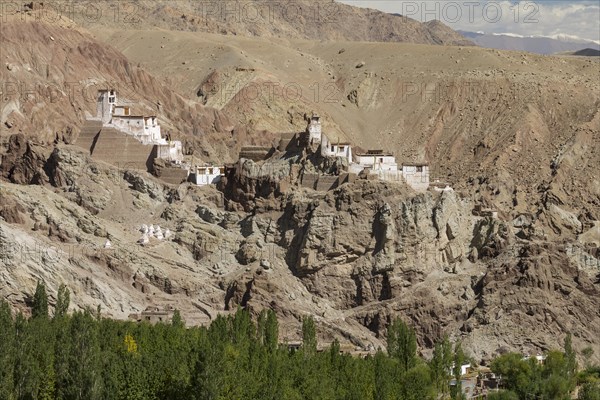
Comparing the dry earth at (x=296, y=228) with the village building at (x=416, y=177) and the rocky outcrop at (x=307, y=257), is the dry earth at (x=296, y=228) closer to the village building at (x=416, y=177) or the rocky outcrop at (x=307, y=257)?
the rocky outcrop at (x=307, y=257)

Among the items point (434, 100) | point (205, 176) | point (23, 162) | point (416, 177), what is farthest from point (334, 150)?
point (434, 100)

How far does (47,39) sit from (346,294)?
152 feet

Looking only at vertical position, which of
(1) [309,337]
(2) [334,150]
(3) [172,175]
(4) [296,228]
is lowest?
(1) [309,337]

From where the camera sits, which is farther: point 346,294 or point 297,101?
point 297,101

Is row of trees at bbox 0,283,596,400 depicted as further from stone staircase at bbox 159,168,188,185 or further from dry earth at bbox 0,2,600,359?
stone staircase at bbox 159,168,188,185

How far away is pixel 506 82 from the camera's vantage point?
162 metres

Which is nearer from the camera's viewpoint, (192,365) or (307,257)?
(192,365)

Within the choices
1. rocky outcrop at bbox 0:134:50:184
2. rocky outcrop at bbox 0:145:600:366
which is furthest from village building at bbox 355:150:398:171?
rocky outcrop at bbox 0:134:50:184

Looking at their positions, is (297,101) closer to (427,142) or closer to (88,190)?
(427,142)

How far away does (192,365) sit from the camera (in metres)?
82.0

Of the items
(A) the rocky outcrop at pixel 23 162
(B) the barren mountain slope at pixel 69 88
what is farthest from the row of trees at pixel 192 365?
(B) the barren mountain slope at pixel 69 88

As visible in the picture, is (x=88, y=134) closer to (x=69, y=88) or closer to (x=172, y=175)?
(x=172, y=175)

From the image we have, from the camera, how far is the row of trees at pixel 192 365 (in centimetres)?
8050

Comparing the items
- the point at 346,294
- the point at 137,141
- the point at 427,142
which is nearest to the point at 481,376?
the point at 346,294
